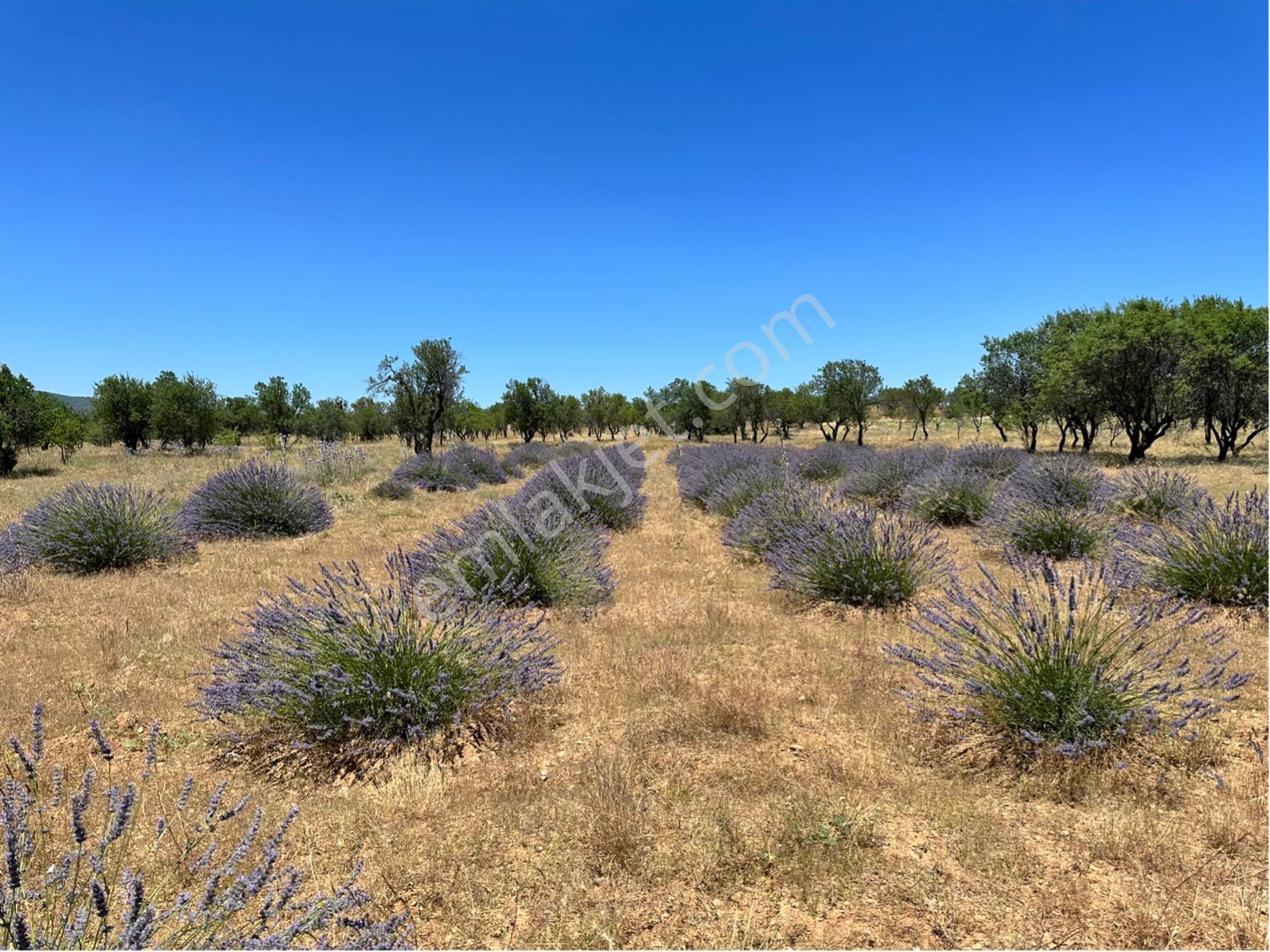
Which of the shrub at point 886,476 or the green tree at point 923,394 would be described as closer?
the shrub at point 886,476

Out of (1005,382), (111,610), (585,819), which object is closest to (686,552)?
(585,819)

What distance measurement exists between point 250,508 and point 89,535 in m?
2.43

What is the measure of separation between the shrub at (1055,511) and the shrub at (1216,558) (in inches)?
44.9

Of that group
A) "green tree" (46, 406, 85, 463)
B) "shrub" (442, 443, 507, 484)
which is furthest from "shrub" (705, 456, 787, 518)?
"green tree" (46, 406, 85, 463)

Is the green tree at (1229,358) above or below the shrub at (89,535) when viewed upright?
above

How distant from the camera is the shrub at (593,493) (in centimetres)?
1055

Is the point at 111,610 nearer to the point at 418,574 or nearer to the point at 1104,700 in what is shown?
the point at 418,574

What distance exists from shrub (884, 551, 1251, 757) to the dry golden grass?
219 mm

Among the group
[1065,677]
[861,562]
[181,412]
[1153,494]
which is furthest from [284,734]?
[181,412]

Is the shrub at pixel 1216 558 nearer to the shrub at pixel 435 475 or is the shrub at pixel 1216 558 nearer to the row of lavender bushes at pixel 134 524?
the row of lavender bushes at pixel 134 524

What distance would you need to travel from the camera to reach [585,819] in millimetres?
2869

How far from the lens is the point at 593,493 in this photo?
1121 cm

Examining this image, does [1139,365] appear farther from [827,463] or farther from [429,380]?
[429,380]

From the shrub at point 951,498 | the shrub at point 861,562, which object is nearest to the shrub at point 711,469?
the shrub at point 951,498
